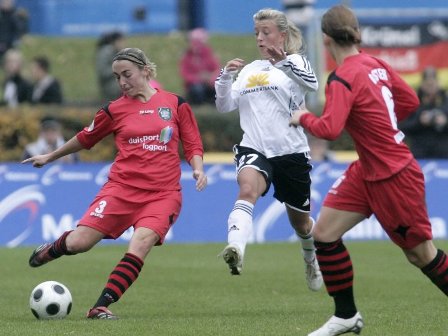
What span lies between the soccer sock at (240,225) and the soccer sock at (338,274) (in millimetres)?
1362

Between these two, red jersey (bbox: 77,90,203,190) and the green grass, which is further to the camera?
the green grass

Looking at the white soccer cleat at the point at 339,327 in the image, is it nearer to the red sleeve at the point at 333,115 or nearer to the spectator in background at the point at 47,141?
the red sleeve at the point at 333,115

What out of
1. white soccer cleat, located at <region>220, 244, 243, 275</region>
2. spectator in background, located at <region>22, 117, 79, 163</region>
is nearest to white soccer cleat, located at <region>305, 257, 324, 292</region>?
A: white soccer cleat, located at <region>220, 244, 243, 275</region>

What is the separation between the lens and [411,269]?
14008 millimetres

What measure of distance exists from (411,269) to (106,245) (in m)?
5.20

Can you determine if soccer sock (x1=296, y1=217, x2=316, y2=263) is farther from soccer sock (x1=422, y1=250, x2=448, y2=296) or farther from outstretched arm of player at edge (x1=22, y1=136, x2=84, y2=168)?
soccer sock (x1=422, y1=250, x2=448, y2=296)

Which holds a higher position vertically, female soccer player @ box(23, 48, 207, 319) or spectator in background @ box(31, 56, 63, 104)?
female soccer player @ box(23, 48, 207, 319)

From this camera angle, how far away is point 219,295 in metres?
11.6

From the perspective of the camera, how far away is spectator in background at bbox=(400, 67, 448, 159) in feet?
68.6

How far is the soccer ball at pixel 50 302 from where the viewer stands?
9.67m

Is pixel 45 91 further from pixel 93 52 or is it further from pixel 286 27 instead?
pixel 286 27

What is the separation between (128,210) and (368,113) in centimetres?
272

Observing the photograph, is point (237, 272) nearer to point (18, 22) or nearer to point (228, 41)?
point (18, 22)

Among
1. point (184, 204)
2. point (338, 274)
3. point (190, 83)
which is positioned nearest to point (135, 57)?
point (338, 274)
